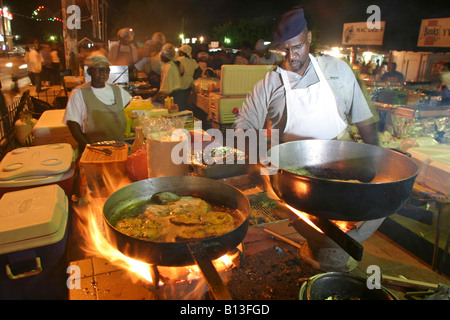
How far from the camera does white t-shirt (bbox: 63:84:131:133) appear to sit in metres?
3.81

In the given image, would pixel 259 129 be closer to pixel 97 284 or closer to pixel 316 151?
pixel 316 151

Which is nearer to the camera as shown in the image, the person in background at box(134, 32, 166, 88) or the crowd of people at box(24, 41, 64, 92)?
the person in background at box(134, 32, 166, 88)

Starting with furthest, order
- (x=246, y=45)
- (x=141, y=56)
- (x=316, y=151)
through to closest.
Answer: (x=141, y=56)
(x=246, y=45)
(x=316, y=151)

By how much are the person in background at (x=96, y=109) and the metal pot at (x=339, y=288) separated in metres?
3.36

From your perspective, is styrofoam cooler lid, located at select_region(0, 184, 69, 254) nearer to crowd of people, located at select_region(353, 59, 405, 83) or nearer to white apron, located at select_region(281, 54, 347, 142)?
white apron, located at select_region(281, 54, 347, 142)

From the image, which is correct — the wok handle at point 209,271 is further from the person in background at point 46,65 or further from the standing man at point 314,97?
the person in background at point 46,65

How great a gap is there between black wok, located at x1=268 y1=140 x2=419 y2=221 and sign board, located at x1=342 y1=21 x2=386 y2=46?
10.3 meters

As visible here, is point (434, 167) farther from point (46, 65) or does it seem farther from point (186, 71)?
point (46, 65)

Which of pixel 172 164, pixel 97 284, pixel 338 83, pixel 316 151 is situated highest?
pixel 338 83

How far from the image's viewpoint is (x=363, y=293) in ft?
4.80

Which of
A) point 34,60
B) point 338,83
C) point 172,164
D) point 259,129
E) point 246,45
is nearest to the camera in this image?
point 172,164
